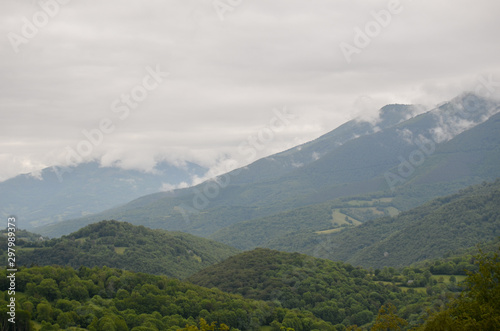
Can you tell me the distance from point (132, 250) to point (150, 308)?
319 feet

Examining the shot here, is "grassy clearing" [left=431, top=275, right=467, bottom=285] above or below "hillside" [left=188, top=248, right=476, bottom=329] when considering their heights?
below

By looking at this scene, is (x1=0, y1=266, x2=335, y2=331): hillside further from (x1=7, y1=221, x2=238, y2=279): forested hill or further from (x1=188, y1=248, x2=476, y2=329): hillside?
(x1=7, y1=221, x2=238, y2=279): forested hill

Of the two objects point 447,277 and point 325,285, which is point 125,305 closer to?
point 325,285

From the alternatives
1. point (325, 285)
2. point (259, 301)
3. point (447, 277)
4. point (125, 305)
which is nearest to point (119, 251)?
point (325, 285)

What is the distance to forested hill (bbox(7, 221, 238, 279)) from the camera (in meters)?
157

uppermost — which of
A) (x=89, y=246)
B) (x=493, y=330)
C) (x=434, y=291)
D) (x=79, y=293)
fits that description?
(x=89, y=246)

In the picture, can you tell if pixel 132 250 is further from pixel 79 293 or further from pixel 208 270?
pixel 79 293

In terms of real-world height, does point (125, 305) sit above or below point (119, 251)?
below

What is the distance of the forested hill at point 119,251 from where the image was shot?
Result: 157 metres

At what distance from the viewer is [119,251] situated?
562 feet

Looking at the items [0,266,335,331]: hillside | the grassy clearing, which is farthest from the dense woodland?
the grassy clearing

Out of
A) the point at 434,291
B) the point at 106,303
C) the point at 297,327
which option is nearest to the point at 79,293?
the point at 106,303

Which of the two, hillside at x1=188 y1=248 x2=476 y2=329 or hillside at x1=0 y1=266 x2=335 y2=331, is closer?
hillside at x1=0 y1=266 x2=335 y2=331

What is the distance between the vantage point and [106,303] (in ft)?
255
